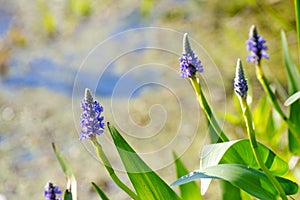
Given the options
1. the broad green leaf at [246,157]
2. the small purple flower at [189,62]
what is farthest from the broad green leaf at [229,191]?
the small purple flower at [189,62]

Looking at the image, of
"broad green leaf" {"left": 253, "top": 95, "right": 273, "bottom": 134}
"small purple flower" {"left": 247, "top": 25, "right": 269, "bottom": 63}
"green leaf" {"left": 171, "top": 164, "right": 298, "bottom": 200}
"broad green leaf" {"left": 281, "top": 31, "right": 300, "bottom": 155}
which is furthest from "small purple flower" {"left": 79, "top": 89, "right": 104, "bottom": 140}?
"broad green leaf" {"left": 253, "top": 95, "right": 273, "bottom": 134}

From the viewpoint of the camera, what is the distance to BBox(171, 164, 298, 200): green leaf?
120 cm

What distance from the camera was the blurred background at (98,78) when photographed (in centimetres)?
264

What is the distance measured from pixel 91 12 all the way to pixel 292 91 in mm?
2309

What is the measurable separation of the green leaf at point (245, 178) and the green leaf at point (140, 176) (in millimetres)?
92

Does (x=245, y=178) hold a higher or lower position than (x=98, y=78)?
lower

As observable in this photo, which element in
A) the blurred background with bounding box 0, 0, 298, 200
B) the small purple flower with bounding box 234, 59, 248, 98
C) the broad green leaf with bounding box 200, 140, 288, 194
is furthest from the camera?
the blurred background with bounding box 0, 0, 298, 200

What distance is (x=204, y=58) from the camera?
10.3ft

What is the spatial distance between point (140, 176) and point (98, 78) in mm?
1881

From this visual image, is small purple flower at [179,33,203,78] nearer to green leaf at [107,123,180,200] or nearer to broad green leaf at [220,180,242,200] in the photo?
green leaf at [107,123,180,200]

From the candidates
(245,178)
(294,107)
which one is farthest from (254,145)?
(294,107)

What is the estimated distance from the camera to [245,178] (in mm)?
1243

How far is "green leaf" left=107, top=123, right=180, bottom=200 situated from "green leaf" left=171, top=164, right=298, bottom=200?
3.6 inches

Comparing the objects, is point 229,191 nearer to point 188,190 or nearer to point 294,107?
point 188,190
